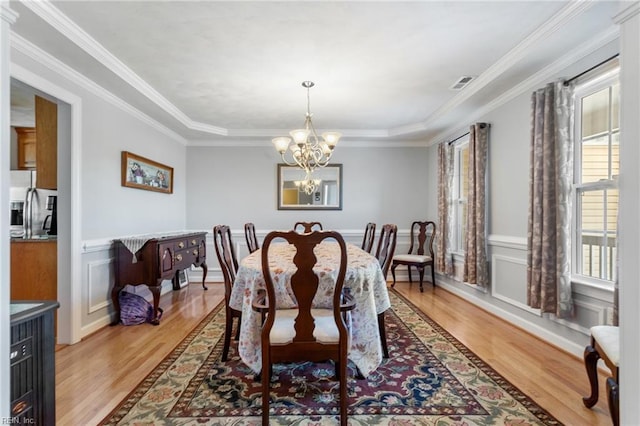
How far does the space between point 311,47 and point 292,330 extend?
213cm

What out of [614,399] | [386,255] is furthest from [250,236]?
[614,399]

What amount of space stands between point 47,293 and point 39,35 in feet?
6.85

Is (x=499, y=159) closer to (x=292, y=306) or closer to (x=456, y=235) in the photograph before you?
(x=456, y=235)

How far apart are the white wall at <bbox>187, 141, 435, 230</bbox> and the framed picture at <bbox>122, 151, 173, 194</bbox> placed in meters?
0.77

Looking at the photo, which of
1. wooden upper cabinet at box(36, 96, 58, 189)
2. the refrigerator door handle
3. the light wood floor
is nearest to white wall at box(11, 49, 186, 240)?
wooden upper cabinet at box(36, 96, 58, 189)

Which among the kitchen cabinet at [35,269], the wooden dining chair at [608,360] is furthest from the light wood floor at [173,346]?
the kitchen cabinet at [35,269]

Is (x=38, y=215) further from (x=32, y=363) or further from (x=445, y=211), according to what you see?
(x=445, y=211)

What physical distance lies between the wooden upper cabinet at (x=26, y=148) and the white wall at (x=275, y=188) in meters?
1.97

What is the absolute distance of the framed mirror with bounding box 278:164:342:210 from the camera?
17.8ft

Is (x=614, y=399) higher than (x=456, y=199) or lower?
lower

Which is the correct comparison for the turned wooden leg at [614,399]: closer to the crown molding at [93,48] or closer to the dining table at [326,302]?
the dining table at [326,302]

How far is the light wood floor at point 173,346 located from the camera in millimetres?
1844

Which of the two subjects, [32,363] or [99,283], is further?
[99,283]

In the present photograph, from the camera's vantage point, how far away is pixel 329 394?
1.98m
